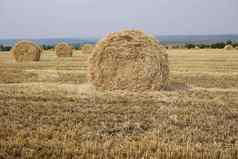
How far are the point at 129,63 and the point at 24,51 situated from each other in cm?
1236

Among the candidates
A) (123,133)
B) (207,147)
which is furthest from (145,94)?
(207,147)

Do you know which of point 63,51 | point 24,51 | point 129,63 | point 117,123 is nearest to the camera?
point 117,123

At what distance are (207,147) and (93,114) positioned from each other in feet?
8.64

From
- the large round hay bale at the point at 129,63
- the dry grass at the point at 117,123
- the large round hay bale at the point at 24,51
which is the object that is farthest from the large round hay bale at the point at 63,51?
the dry grass at the point at 117,123

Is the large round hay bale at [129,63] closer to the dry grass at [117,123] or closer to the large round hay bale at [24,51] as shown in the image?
the dry grass at [117,123]

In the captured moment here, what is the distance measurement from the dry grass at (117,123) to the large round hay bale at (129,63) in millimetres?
516

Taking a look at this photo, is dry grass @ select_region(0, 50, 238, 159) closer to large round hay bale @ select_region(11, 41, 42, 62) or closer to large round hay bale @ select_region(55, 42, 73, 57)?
large round hay bale @ select_region(11, 41, 42, 62)

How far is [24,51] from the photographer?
22.8 metres

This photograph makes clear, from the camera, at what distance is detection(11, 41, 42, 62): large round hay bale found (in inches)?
896

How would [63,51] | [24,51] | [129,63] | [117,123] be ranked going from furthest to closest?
[63,51], [24,51], [129,63], [117,123]

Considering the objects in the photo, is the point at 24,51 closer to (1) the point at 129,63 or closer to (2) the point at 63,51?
(2) the point at 63,51

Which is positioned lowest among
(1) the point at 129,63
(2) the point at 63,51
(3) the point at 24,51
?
(2) the point at 63,51

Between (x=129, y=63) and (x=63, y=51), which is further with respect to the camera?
(x=63, y=51)

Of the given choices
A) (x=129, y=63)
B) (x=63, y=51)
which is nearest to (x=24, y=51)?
(x=63, y=51)
